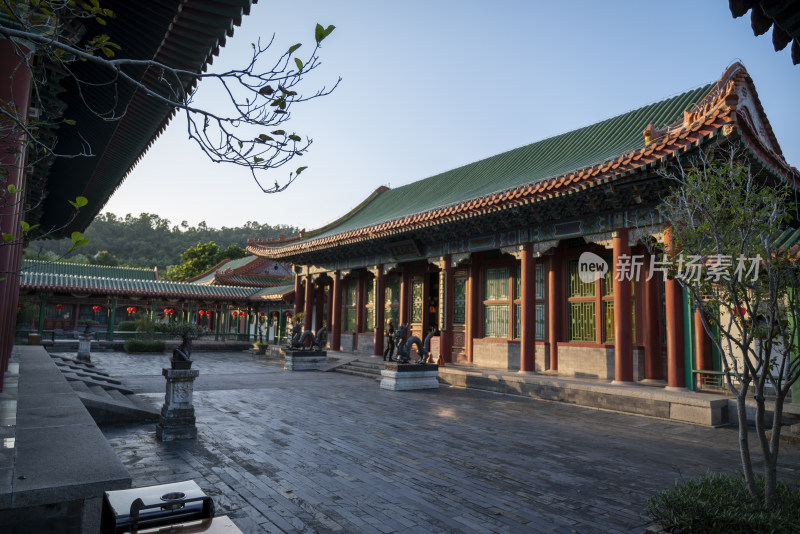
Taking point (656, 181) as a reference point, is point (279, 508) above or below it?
below

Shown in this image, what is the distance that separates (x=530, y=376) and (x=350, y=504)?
8.05 meters

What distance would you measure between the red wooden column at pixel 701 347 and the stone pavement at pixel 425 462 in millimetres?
1790

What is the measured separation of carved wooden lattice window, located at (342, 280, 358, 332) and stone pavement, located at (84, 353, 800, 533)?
438 inches

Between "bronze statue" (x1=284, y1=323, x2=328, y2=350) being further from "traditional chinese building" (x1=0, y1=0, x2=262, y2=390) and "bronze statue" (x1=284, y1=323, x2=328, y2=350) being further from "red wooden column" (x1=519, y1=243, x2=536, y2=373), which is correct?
"traditional chinese building" (x1=0, y1=0, x2=262, y2=390)

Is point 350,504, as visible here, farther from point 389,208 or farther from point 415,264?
point 389,208

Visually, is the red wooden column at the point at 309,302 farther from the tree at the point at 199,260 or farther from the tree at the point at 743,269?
the tree at the point at 199,260

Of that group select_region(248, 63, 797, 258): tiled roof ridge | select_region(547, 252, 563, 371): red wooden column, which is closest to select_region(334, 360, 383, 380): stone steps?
select_region(248, 63, 797, 258): tiled roof ridge

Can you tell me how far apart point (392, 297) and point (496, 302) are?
5249 millimetres

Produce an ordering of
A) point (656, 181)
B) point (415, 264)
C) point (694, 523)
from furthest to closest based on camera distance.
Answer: point (415, 264) < point (656, 181) < point (694, 523)

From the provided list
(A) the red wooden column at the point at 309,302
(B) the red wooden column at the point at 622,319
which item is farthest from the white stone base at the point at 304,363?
(B) the red wooden column at the point at 622,319

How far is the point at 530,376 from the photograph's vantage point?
37.0 feet

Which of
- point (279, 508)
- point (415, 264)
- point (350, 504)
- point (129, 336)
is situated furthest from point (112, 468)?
point (129, 336)

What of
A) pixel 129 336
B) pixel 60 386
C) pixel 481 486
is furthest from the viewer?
pixel 129 336

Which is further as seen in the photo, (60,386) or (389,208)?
(389,208)
